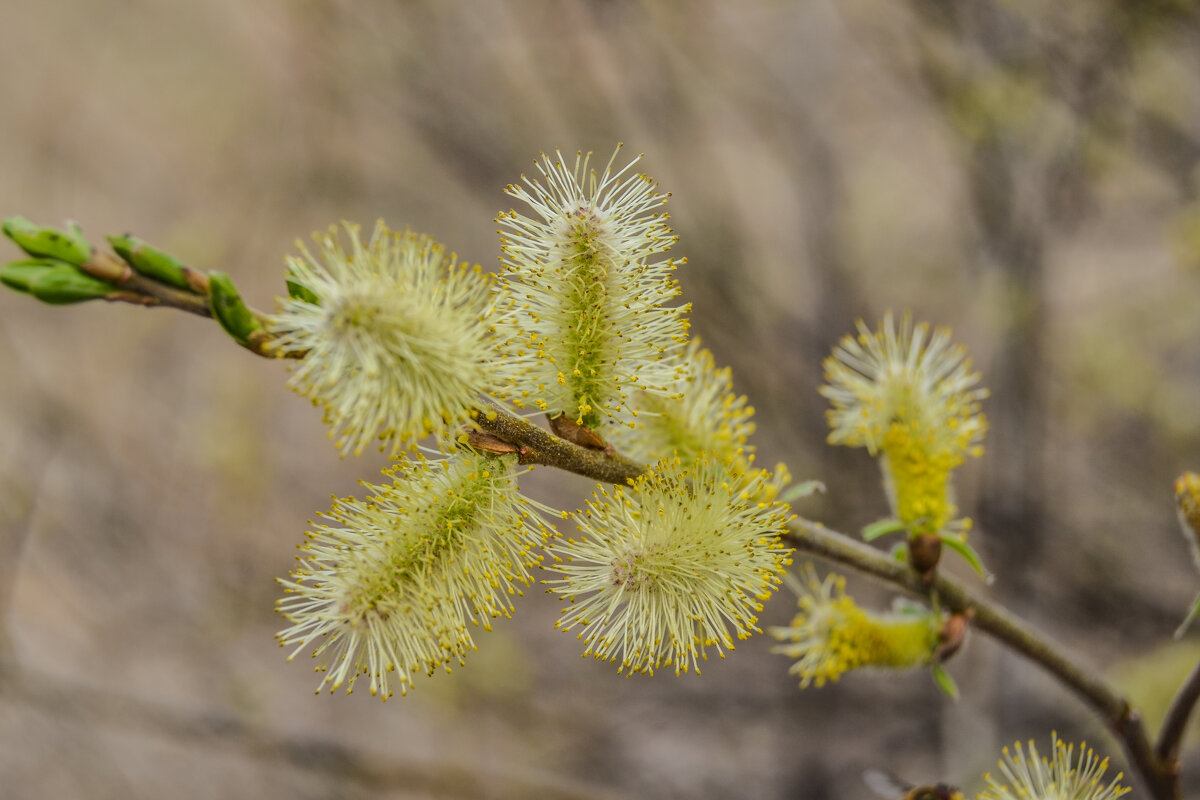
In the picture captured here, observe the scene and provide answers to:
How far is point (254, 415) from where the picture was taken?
3109mm

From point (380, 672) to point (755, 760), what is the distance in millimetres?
2573

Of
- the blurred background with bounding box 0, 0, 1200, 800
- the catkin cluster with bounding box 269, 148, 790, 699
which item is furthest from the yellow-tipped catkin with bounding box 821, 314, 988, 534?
the blurred background with bounding box 0, 0, 1200, 800

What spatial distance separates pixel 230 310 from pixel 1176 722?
97 centimetres

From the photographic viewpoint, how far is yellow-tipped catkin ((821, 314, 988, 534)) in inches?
36.3

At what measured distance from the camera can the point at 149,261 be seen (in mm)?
588

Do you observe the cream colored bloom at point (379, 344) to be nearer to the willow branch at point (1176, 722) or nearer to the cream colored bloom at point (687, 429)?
the cream colored bloom at point (687, 429)

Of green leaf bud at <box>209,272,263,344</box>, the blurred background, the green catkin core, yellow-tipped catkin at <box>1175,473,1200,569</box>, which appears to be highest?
the blurred background

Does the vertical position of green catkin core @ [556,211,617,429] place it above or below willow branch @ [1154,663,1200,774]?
above

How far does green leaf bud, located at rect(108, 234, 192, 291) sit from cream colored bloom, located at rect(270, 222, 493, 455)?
0.07m

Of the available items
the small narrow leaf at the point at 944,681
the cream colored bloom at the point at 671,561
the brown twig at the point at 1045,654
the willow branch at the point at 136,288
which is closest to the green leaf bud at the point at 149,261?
the willow branch at the point at 136,288

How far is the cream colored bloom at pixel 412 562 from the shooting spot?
27.6 inches

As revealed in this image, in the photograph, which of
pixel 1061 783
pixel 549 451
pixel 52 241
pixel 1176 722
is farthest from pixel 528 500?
pixel 1176 722

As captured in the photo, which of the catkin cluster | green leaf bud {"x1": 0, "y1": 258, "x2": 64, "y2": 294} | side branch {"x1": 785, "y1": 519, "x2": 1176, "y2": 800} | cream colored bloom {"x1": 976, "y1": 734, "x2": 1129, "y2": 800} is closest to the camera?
green leaf bud {"x1": 0, "y1": 258, "x2": 64, "y2": 294}

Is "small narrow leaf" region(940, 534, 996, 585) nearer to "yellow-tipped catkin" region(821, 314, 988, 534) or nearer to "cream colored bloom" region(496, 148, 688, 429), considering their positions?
"yellow-tipped catkin" region(821, 314, 988, 534)
